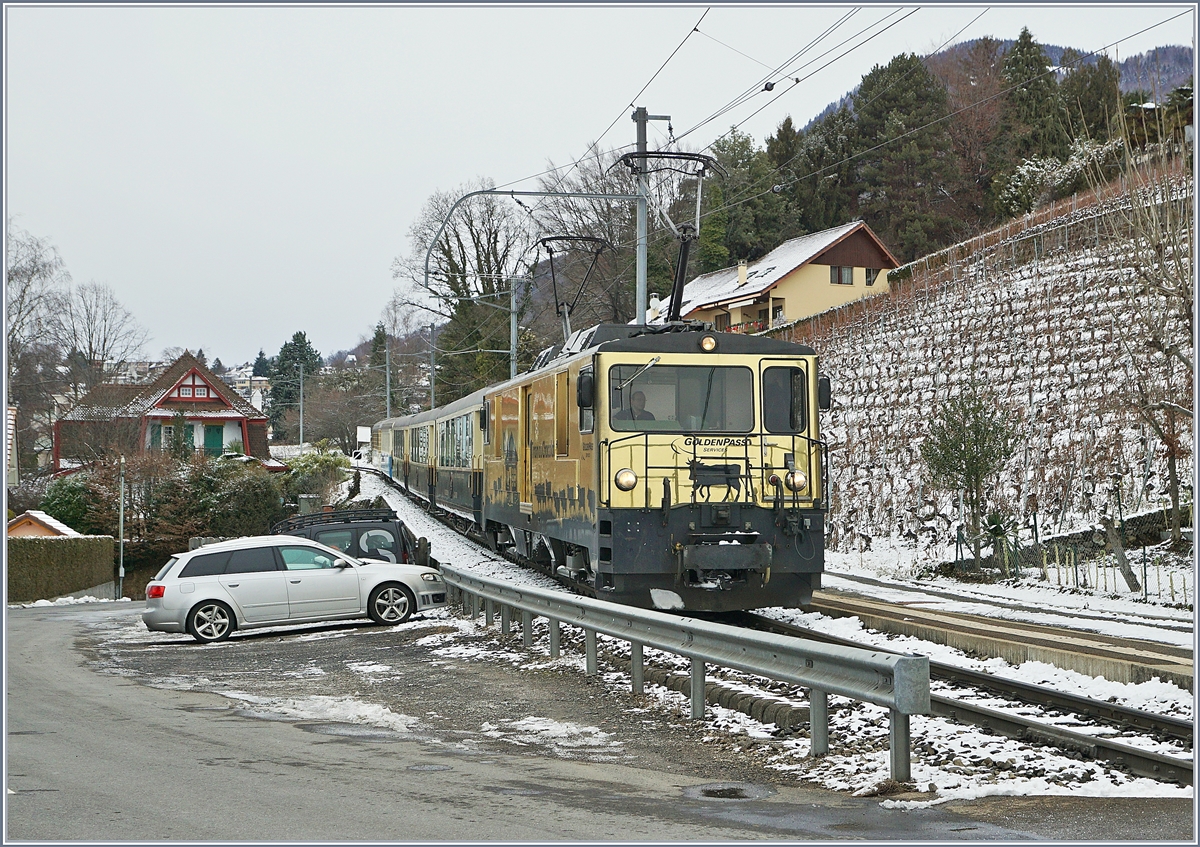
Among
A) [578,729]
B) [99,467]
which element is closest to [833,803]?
[578,729]

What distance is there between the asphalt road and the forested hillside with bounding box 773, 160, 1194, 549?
1198cm

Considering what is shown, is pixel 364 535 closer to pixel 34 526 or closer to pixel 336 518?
pixel 336 518

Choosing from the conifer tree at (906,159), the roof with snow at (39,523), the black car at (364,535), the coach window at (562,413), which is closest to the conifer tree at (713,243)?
the conifer tree at (906,159)

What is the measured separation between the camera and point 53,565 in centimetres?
3966

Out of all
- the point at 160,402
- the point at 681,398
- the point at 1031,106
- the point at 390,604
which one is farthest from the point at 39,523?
the point at 1031,106

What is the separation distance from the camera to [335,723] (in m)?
9.78

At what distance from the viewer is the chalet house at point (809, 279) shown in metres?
62.1

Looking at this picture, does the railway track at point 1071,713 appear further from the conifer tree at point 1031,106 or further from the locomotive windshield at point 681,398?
the conifer tree at point 1031,106

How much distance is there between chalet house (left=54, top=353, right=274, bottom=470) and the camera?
218ft

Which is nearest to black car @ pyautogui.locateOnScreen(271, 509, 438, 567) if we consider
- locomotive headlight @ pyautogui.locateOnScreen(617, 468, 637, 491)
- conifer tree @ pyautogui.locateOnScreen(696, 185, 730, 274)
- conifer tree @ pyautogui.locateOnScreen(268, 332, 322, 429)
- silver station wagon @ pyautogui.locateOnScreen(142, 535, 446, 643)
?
silver station wagon @ pyautogui.locateOnScreen(142, 535, 446, 643)

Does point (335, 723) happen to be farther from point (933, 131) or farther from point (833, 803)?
point (933, 131)

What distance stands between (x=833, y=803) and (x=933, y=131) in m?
69.4

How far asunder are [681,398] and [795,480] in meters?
1.55

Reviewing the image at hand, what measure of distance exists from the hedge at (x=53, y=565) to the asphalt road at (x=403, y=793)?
99.9ft
